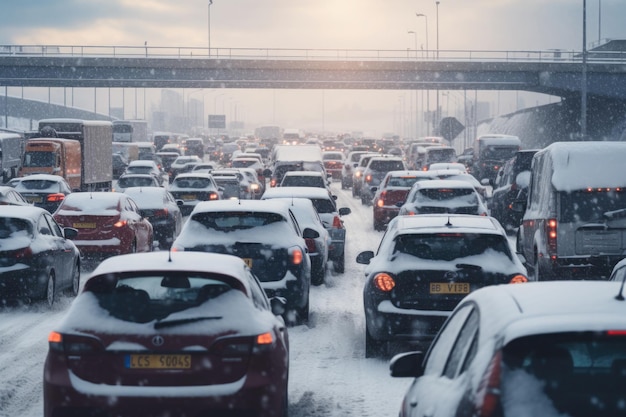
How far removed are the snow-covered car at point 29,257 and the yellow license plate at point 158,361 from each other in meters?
8.83

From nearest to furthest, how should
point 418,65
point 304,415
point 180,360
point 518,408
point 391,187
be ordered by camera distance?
1. point 518,408
2. point 180,360
3. point 304,415
4. point 391,187
5. point 418,65

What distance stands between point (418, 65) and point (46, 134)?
29.4 meters

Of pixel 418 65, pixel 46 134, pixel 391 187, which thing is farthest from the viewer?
pixel 418 65

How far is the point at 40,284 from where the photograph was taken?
51.0 feet

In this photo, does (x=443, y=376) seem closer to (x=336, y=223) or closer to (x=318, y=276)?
(x=318, y=276)

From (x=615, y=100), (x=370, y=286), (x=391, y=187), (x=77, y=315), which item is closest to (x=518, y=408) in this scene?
(x=77, y=315)

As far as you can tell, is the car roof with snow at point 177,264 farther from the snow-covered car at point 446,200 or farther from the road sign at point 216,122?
the road sign at point 216,122

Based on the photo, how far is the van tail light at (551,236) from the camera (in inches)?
645

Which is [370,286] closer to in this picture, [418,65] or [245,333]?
[245,333]

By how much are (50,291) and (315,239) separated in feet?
13.6

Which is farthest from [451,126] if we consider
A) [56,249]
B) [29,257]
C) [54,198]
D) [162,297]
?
[162,297]

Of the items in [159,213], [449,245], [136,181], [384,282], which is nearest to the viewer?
[384,282]

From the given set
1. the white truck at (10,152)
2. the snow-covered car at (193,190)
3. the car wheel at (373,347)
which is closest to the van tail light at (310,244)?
the car wheel at (373,347)

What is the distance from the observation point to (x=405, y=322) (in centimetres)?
1105
